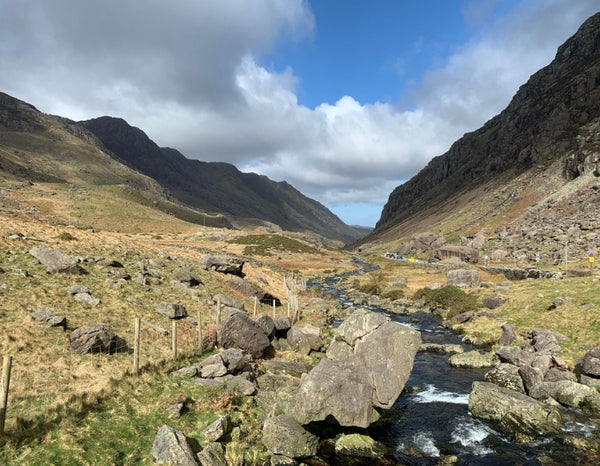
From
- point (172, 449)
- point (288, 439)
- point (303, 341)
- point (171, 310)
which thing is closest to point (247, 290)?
point (171, 310)

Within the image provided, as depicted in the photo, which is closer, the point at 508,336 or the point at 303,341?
the point at 303,341

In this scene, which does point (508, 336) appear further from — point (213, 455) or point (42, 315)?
point (42, 315)

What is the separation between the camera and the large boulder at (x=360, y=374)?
1847 centimetres

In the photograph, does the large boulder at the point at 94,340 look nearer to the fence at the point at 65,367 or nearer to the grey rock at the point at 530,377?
the fence at the point at 65,367

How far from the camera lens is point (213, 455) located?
1440 cm

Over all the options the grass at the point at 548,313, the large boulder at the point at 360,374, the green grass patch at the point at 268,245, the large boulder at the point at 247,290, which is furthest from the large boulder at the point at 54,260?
the green grass patch at the point at 268,245

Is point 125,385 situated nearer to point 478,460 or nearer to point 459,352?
point 478,460

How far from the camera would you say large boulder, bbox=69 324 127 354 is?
21.4 metres

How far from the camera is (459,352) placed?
33.6 metres

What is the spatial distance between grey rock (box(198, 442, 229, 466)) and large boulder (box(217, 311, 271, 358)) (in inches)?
471

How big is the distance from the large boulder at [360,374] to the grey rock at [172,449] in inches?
239

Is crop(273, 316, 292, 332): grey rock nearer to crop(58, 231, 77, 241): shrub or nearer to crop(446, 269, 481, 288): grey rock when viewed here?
crop(58, 231, 77, 241): shrub

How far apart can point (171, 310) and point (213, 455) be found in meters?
18.9

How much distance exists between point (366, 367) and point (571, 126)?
8054 inches
